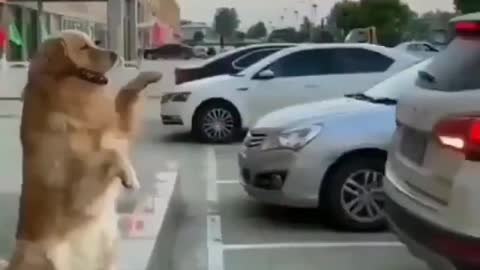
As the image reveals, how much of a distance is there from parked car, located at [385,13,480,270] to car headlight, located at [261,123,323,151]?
2587 millimetres

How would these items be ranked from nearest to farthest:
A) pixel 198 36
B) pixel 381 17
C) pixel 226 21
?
pixel 381 17
pixel 226 21
pixel 198 36

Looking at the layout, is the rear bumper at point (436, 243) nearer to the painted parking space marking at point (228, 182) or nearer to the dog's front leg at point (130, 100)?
the dog's front leg at point (130, 100)

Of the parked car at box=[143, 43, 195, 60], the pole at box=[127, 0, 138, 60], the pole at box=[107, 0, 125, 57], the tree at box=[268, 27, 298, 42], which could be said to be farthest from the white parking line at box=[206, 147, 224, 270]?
the tree at box=[268, 27, 298, 42]

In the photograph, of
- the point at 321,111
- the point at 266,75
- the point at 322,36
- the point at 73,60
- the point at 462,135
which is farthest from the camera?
the point at 322,36

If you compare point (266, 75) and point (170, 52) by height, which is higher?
point (266, 75)

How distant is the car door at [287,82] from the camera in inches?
629

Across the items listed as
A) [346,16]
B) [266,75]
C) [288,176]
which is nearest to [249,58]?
[266,75]

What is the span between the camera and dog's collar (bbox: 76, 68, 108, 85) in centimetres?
390

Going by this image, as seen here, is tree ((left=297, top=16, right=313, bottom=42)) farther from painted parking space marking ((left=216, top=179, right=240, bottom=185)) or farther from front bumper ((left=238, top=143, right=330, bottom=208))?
front bumper ((left=238, top=143, right=330, bottom=208))

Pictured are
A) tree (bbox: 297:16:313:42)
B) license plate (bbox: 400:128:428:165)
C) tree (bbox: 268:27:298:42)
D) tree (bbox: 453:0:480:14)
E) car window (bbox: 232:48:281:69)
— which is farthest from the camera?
tree (bbox: 297:16:313:42)

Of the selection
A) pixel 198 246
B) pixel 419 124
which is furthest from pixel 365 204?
pixel 419 124

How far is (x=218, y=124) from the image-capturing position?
16.5m

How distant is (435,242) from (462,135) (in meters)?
0.56

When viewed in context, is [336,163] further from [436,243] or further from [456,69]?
[436,243]
